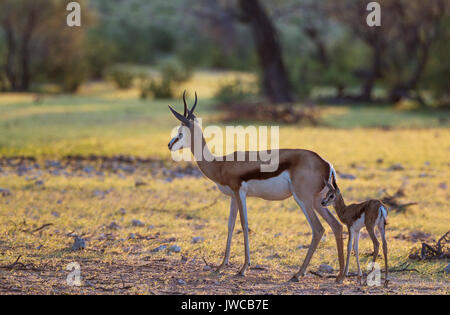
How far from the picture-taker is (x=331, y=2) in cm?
2297

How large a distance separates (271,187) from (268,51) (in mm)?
17694

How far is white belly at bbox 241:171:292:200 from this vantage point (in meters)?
5.42

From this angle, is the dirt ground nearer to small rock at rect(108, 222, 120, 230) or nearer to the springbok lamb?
the springbok lamb

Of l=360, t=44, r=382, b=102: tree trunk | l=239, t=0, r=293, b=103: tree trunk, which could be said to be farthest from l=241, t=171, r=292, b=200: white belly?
l=360, t=44, r=382, b=102: tree trunk

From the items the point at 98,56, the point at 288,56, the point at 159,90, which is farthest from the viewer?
the point at 98,56

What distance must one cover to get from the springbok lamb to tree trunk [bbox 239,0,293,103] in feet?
54.7

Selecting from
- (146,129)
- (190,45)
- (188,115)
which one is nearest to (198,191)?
(188,115)

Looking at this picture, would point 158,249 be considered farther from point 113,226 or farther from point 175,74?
point 175,74

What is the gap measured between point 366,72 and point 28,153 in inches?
627

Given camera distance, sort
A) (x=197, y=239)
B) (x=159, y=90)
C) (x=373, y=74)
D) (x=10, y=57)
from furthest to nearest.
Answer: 1. (x=10, y=57)
2. (x=159, y=90)
3. (x=373, y=74)
4. (x=197, y=239)

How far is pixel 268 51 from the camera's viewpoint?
74.4 ft

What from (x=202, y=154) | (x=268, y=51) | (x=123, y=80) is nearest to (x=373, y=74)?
(x=268, y=51)

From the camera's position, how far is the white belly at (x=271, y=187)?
17.8 ft

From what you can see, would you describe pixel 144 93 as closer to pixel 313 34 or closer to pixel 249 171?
pixel 313 34
